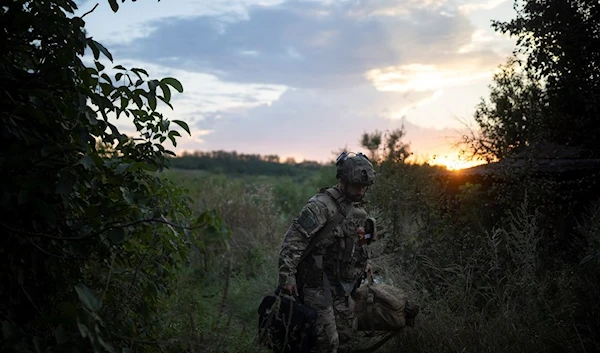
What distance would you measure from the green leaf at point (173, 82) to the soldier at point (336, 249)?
2187mm

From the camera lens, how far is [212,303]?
27.3ft

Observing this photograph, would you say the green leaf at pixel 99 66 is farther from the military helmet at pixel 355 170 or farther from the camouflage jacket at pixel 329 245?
the military helmet at pixel 355 170

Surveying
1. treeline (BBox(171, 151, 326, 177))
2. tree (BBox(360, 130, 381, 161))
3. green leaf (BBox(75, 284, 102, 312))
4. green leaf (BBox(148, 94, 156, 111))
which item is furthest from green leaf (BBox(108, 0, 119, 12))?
treeline (BBox(171, 151, 326, 177))

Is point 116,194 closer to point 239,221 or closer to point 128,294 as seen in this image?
point 128,294

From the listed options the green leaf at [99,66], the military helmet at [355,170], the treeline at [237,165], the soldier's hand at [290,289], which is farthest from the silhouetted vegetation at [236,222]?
the treeline at [237,165]

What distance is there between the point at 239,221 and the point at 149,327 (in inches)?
383

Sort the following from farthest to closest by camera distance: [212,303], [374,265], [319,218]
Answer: [212,303] < [374,265] < [319,218]

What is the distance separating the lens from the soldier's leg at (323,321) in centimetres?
482

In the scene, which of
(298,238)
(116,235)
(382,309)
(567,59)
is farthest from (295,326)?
(567,59)

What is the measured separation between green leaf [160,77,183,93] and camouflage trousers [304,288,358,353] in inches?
103

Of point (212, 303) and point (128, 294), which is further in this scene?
point (212, 303)

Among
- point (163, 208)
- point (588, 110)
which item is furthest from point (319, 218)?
point (588, 110)

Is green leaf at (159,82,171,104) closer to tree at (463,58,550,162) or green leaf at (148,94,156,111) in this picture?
green leaf at (148,94,156,111)

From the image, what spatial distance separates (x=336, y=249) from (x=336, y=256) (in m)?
0.06
